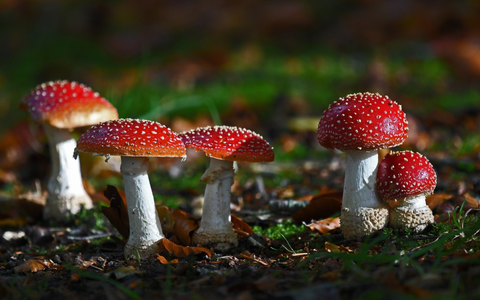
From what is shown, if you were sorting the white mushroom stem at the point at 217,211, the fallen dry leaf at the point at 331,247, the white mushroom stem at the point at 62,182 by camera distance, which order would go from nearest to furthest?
the fallen dry leaf at the point at 331,247 → the white mushroom stem at the point at 217,211 → the white mushroom stem at the point at 62,182

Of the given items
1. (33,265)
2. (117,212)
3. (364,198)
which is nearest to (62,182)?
(117,212)

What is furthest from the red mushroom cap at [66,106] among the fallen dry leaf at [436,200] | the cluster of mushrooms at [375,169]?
the fallen dry leaf at [436,200]

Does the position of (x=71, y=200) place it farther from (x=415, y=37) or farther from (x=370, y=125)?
(x=415, y=37)

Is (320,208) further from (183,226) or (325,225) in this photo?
(183,226)

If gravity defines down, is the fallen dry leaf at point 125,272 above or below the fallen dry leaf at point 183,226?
below

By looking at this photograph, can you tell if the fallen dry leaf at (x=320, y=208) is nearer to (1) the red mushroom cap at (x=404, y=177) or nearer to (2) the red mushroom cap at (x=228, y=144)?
(1) the red mushroom cap at (x=404, y=177)

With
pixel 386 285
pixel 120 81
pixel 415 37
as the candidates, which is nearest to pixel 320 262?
pixel 386 285

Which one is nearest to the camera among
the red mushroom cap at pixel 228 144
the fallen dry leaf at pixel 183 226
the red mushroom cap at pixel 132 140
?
the red mushroom cap at pixel 132 140
